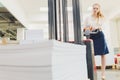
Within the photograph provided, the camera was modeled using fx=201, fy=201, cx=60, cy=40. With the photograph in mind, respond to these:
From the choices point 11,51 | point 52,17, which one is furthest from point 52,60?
point 52,17

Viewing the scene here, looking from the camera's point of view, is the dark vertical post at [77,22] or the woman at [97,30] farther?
the woman at [97,30]

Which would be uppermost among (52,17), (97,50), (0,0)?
(0,0)

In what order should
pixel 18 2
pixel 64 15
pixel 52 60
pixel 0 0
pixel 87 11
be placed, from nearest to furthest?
1. pixel 52 60
2. pixel 64 15
3. pixel 0 0
4. pixel 18 2
5. pixel 87 11

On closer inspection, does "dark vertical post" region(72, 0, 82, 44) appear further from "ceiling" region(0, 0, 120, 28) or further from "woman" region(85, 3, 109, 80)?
"ceiling" region(0, 0, 120, 28)

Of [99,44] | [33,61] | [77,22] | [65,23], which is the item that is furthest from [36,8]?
[33,61]

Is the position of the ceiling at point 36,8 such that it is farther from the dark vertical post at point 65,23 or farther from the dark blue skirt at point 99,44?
the dark vertical post at point 65,23

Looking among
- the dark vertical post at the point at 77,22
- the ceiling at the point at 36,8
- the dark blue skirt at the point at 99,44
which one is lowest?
the dark blue skirt at the point at 99,44

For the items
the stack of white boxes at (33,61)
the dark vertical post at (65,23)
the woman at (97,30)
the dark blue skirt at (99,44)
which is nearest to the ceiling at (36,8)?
the woman at (97,30)

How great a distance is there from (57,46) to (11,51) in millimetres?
201

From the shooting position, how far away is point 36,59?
71 cm

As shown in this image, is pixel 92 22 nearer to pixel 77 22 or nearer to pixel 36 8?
pixel 77 22

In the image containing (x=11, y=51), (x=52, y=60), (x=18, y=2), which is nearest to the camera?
(x=52, y=60)

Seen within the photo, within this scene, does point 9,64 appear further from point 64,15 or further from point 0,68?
point 64,15

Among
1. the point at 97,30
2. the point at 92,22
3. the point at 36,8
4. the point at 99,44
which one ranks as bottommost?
the point at 99,44
